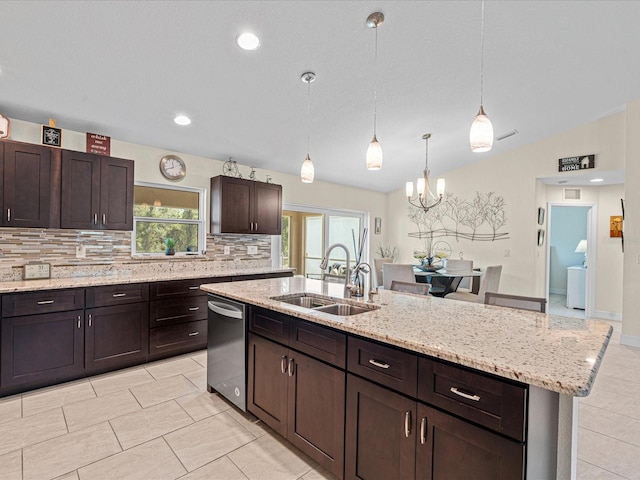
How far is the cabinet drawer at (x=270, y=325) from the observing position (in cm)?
205

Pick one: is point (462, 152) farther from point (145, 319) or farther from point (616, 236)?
point (145, 319)

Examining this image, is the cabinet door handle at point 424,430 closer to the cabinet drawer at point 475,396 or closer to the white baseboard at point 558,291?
the cabinet drawer at point 475,396

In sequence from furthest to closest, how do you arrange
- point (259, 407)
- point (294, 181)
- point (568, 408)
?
1. point (294, 181)
2. point (259, 407)
3. point (568, 408)

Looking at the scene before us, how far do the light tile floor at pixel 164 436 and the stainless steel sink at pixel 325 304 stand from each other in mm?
868

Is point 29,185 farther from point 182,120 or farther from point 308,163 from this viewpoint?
point 308,163

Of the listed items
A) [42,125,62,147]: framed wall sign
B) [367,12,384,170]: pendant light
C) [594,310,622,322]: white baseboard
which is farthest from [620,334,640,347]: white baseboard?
[42,125,62,147]: framed wall sign

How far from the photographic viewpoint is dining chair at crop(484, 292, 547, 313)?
213 cm

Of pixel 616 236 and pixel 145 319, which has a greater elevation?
pixel 616 236

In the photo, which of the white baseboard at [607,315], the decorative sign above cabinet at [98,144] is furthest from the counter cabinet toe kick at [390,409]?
the white baseboard at [607,315]

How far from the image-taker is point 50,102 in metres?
2.90

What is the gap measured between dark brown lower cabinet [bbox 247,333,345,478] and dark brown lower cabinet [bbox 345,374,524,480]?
8 centimetres

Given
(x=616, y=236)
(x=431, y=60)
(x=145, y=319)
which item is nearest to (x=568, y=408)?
(x=431, y=60)

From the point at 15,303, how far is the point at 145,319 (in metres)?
1.00

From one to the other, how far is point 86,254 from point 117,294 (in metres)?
0.69
